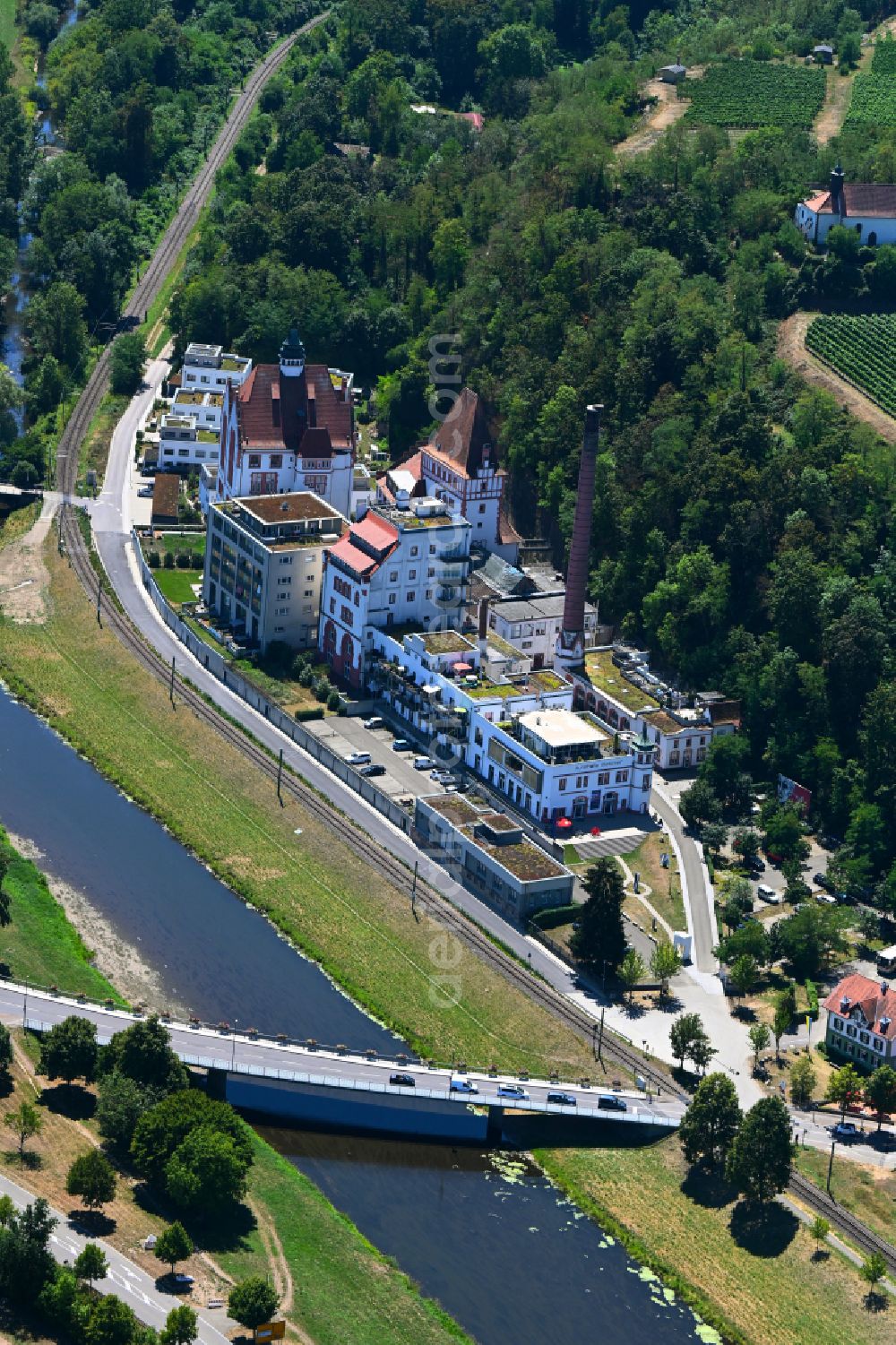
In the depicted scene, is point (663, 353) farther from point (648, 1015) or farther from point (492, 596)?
point (648, 1015)

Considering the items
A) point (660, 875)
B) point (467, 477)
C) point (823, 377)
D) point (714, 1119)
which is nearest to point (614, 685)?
point (660, 875)

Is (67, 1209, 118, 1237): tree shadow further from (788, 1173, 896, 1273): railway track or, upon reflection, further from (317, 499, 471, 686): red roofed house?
(317, 499, 471, 686): red roofed house

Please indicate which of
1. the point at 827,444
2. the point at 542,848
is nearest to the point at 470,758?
the point at 542,848

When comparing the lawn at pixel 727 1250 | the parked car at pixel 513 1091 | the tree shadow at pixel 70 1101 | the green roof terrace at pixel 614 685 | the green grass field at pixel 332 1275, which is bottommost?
the green grass field at pixel 332 1275

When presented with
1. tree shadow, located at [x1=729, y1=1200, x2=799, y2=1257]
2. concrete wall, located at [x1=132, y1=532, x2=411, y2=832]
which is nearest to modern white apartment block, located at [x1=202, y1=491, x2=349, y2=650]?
concrete wall, located at [x1=132, y1=532, x2=411, y2=832]

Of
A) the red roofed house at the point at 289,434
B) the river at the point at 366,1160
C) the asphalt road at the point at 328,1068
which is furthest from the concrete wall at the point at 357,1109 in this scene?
the red roofed house at the point at 289,434

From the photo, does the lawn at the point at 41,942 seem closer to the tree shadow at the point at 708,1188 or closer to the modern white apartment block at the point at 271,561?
the tree shadow at the point at 708,1188
